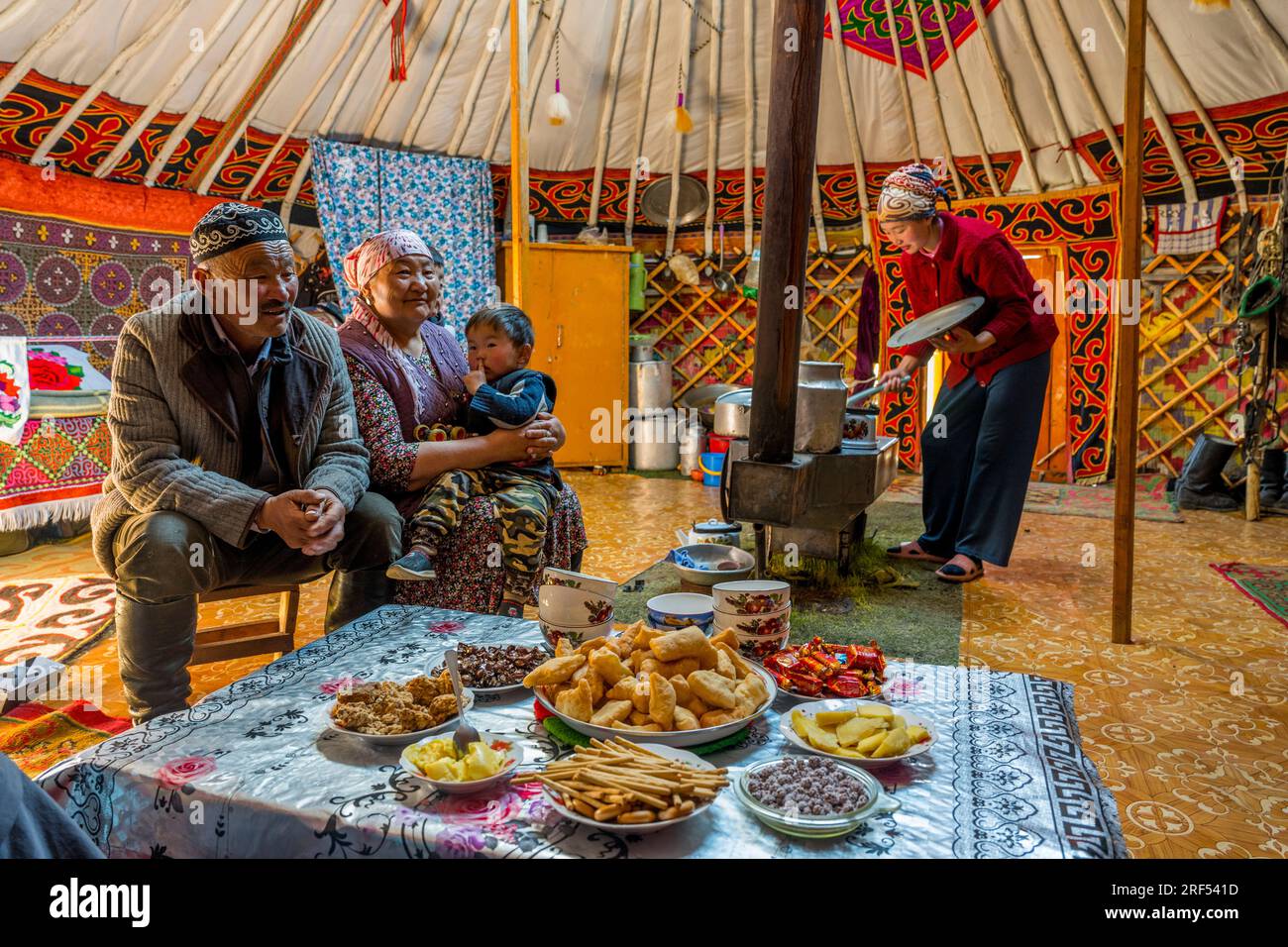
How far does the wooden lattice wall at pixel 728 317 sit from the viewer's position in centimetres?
520

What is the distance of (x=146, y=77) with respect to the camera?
3416 millimetres

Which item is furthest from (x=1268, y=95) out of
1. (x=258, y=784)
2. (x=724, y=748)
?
(x=258, y=784)

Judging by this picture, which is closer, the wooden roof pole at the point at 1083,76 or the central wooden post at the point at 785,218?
the central wooden post at the point at 785,218

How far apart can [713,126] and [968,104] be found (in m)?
1.30

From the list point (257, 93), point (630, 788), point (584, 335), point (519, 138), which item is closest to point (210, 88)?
point (257, 93)

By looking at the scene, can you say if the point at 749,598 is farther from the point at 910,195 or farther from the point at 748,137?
the point at 748,137

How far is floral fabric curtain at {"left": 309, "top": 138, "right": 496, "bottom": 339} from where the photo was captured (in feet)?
13.8

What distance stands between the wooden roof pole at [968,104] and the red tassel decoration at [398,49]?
2.26m

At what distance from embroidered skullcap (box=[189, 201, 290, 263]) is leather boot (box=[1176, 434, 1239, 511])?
4096 millimetres

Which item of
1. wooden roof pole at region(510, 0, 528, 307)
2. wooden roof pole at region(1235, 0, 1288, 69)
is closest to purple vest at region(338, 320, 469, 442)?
wooden roof pole at region(510, 0, 528, 307)

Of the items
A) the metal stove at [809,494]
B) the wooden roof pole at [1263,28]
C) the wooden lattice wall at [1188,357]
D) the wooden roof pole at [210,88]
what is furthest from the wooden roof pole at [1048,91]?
the wooden roof pole at [210,88]

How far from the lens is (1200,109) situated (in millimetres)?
3855

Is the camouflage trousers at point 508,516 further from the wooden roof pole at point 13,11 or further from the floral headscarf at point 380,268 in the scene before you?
the wooden roof pole at point 13,11

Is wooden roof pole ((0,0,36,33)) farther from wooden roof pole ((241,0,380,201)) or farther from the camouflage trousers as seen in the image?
the camouflage trousers
